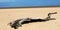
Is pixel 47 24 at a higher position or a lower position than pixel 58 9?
lower

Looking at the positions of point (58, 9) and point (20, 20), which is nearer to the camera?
point (20, 20)

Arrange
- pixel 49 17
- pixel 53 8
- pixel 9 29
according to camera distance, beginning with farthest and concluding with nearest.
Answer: pixel 53 8, pixel 49 17, pixel 9 29

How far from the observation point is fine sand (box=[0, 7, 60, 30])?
123 cm

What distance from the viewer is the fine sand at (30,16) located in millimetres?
1229

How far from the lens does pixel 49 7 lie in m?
1.44

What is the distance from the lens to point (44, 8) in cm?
143

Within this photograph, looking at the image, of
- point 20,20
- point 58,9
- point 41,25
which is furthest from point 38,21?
point 58,9

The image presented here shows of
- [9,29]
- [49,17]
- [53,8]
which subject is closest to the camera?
[9,29]

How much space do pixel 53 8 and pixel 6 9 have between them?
1.56 feet

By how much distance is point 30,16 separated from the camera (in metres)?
1.35

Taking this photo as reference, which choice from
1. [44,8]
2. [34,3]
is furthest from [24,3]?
[44,8]

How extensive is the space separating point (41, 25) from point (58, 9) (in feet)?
0.97

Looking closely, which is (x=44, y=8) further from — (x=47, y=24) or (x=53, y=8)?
(x=47, y=24)

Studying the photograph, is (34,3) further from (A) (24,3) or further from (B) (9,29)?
(B) (9,29)
